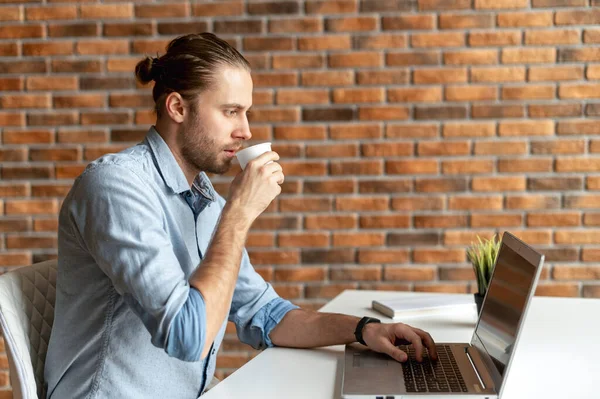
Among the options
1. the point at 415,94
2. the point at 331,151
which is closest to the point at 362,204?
the point at 331,151

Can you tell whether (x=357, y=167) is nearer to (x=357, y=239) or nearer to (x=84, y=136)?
(x=357, y=239)

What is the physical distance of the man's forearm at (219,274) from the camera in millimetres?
1274

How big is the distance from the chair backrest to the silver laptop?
0.63 m

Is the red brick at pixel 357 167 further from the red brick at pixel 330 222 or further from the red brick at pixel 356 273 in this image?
the red brick at pixel 356 273

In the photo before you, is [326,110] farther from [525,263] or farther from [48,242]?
[525,263]

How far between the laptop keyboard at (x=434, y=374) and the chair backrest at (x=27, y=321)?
2.41 feet

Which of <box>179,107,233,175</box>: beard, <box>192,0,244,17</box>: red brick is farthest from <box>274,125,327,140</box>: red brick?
<box>179,107,233,175</box>: beard

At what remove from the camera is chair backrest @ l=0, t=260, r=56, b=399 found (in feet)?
4.35

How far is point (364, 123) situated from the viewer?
8.87ft

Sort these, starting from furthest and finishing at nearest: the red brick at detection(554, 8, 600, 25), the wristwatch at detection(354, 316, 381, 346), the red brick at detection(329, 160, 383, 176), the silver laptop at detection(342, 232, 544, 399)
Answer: the red brick at detection(329, 160, 383, 176) → the red brick at detection(554, 8, 600, 25) → the wristwatch at detection(354, 316, 381, 346) → the silver laptop at detection(342, 232, 544, 399)

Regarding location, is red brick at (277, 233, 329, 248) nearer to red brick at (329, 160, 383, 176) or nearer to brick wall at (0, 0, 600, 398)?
brick wall at (0, 0, 600, 398)

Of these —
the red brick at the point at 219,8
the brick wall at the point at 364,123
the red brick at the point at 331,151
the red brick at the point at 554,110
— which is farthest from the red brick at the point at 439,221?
the red brick at the point at 219,8

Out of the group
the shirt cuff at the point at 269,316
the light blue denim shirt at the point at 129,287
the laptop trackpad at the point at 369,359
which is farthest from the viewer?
the shirt cuff at the point at 269,316

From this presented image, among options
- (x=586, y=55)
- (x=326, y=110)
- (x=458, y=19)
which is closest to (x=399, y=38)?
(x=458, y=19)
